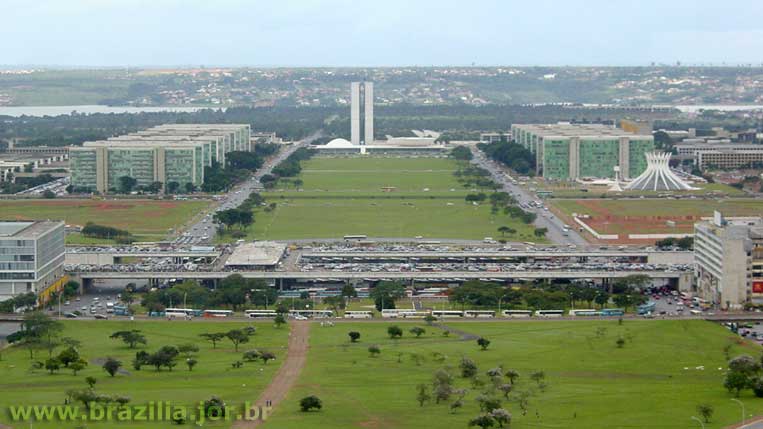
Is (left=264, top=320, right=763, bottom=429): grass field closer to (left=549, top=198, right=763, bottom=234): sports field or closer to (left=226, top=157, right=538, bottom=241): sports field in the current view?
(left=226, top=157, right=538, bottom=241): sports field

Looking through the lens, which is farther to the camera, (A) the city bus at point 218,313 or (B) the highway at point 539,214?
(B) the highway at point 539,214

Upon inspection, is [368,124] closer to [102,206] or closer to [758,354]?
[102,206]

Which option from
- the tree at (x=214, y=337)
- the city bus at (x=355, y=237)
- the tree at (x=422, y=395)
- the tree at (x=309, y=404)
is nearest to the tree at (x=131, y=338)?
the tree at (x=214, y=337)

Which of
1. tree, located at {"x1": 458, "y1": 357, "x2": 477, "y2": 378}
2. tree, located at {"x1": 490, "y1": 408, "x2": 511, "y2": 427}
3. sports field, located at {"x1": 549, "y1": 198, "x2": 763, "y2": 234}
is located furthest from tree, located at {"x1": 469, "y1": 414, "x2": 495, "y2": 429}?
sports field, located at {"x1": 549, "y1": 198, "x2": 763, "y2": 234}


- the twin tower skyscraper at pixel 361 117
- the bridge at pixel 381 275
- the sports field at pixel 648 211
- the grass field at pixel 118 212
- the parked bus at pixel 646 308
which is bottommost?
the parked bus at pixel 646 308

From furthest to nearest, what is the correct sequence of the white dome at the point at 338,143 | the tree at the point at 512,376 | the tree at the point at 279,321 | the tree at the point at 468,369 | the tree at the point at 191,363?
the white dome at the point at 338,143, the tree at the point at 279,321, the tree at the point at 191,363, the tree at the point at 468,369, the tree at the point at 512,376

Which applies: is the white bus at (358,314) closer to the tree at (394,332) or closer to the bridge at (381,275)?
the tree at (394,332)

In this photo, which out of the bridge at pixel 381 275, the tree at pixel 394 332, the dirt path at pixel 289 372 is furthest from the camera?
the bridge at pixel 381 275
